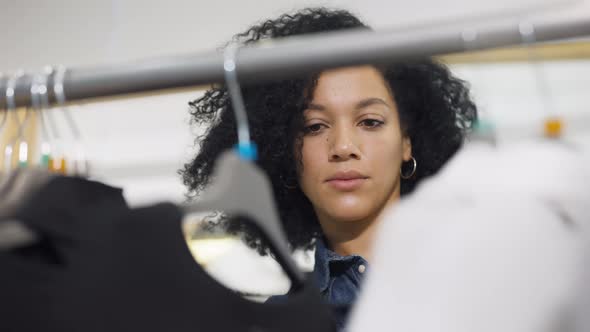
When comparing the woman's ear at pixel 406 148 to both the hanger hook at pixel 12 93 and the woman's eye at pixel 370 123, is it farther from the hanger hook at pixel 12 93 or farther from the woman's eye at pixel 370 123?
the hanger hook at pixel 12 93

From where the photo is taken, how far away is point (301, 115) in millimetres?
867

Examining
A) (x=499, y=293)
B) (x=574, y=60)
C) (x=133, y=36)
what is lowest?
(x=499, y=293)

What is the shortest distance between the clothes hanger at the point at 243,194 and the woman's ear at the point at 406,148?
478 mm

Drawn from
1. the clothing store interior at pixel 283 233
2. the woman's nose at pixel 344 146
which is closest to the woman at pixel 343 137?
the woman's nose at pixel 344 146

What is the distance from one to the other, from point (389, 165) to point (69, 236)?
532 millimetres

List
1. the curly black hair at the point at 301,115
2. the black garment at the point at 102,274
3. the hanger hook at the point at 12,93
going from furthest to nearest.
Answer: the curly black hair at the point at 301,115 < the hanger hook at the point at 12,93 < the black garment at the point at 102,274

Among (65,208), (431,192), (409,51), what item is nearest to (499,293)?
(431,192)

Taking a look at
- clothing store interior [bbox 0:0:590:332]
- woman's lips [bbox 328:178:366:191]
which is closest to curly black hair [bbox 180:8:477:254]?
woman's lips [bbox 328:178:366:191]

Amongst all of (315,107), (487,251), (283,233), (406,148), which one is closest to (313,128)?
(315,107)

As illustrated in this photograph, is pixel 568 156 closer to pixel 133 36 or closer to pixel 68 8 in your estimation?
pixel 133 36

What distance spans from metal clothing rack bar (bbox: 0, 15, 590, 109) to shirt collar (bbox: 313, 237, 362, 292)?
1.44 ft

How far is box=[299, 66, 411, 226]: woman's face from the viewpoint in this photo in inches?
30.9

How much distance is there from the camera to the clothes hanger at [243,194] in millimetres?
430

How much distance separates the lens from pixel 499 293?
1.26 feet
